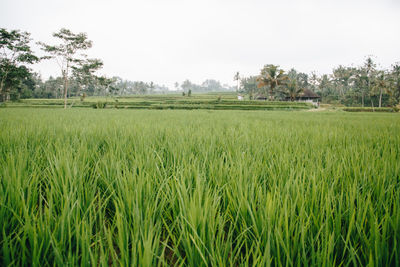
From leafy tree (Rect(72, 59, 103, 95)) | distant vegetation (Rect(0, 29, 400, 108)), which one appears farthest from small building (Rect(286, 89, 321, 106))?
leafy tree (Rect(72, 59, 103, 95))

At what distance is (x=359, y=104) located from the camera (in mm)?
40406

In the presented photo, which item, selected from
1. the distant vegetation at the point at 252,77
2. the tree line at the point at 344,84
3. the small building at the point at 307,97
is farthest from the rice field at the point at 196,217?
the small building at the point at 307,97

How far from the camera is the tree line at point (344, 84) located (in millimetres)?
36781

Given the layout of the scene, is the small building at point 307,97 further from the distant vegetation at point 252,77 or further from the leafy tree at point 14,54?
the leafy tree at point 14,54

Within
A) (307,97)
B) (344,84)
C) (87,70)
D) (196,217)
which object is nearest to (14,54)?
(87,70)

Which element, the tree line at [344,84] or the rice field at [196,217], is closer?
the rice field at [196,217]

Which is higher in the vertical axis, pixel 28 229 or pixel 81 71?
pixel 81 71

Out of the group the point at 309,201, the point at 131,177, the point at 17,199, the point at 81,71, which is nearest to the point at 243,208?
the point at 309,201

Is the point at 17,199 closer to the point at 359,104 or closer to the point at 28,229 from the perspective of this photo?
the point at 28,229

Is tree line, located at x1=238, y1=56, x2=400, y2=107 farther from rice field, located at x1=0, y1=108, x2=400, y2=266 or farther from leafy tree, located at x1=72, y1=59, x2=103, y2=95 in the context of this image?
rice field, located at x1=0, y1=108, x2=400, y2=266

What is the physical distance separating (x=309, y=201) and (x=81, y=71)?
2901 centimetres

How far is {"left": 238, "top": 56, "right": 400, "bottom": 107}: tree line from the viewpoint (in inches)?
1448

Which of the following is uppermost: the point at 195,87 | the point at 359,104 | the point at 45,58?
the point at 195,87

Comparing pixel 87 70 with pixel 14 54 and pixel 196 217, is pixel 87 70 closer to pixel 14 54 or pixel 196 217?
pixel 14 54
